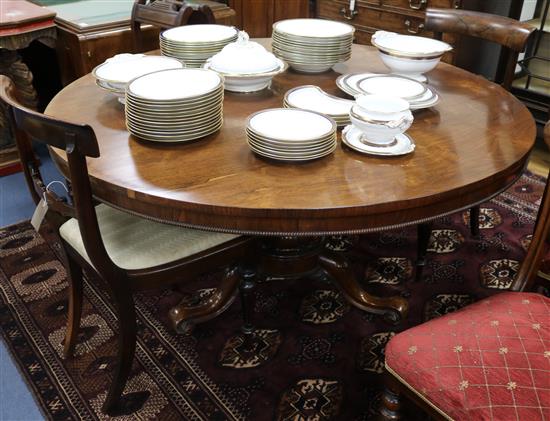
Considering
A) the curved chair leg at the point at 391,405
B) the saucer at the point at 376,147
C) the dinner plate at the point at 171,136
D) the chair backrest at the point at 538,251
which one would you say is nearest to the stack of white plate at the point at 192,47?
the dinner plate at the point at 171,136

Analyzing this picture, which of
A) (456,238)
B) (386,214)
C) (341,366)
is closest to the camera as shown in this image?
(386,214)

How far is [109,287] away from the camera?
119 centimetres

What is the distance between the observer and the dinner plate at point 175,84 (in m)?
1.18

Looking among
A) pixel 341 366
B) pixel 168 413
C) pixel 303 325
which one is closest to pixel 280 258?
pixel 303 325

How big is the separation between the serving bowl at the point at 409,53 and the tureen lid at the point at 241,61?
0.33 meters

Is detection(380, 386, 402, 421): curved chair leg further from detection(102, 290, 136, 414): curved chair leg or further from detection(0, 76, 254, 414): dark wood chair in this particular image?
detection(102, 290, 136, 414): curved chair leg

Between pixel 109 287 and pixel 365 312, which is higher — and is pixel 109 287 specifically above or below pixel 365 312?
above

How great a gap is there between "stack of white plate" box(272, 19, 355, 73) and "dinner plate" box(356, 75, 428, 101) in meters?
0.14

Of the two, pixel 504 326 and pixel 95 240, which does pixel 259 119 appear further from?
pixel 504 326

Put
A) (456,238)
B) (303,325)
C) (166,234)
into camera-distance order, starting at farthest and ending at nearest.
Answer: (456,238) < (303,325) < (166,234)

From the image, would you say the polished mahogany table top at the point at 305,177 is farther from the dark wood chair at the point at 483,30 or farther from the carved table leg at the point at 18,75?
the carved table leg at the point at 18,75

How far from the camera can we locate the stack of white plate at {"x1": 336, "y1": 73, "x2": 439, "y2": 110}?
51.8 inches

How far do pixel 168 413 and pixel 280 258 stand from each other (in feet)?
1.72


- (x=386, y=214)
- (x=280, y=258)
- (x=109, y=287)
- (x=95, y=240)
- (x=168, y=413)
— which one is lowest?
(x=168, y=413)
